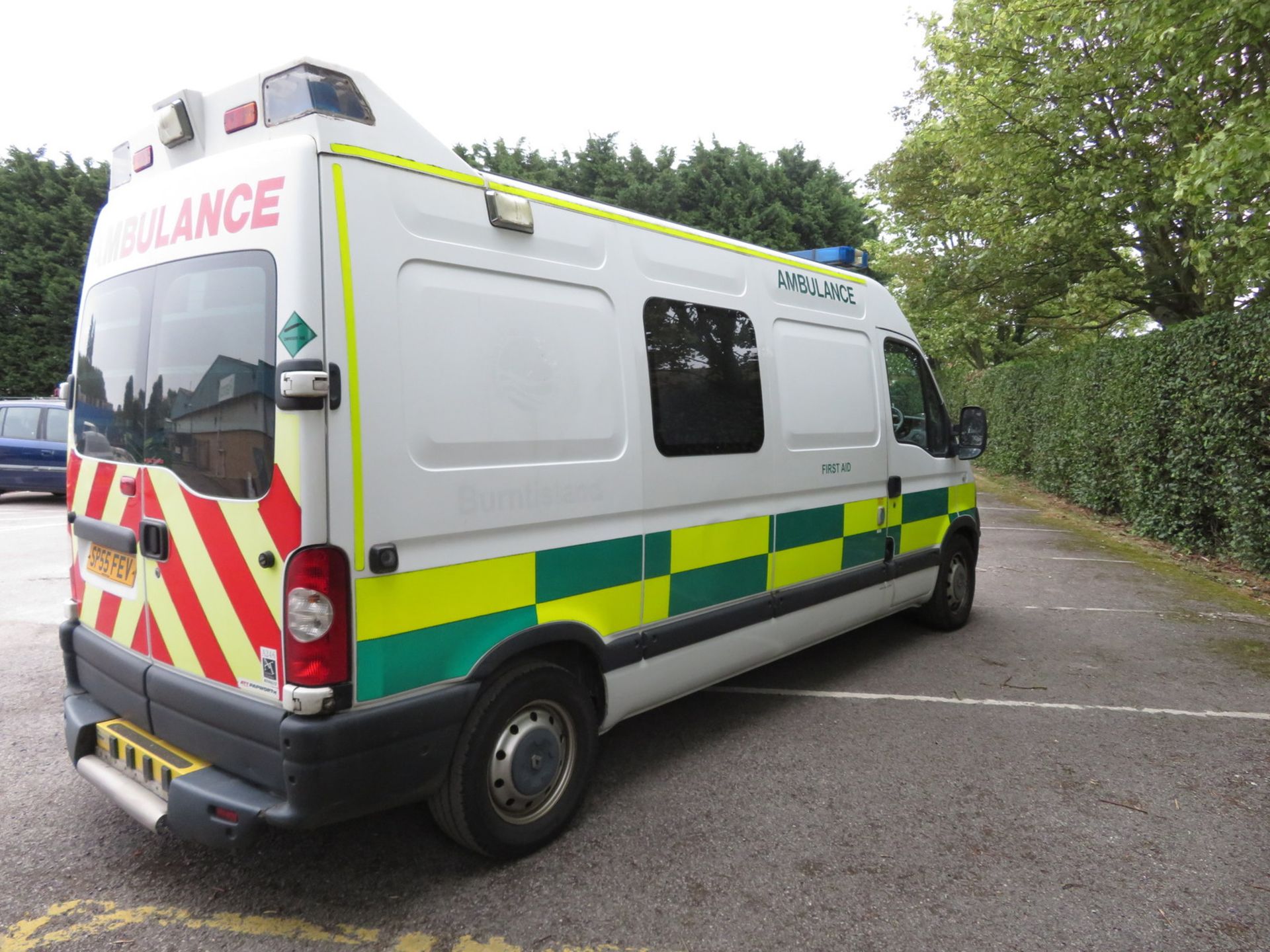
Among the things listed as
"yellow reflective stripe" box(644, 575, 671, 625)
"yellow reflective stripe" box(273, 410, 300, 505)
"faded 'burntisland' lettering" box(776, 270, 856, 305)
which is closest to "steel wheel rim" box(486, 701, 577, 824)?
"yellow reflective stripe" box(644, 575, 671, 625)

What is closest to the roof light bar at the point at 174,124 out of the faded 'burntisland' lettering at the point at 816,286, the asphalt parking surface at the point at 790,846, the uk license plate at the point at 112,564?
the uk license plate at the point at 112,564

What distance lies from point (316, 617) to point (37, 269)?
2670cm

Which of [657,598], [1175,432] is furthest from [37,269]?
[1175,432]

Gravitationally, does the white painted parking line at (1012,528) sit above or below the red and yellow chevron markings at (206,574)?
below

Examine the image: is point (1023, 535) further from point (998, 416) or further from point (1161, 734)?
point (998, 416)

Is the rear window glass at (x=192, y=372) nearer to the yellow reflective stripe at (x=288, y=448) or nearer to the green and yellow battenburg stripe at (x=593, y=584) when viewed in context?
the yellow reflective stripe at (x=288, y=448)

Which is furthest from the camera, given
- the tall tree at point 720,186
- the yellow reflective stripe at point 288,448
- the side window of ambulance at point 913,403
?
the tall tree at point 720,186

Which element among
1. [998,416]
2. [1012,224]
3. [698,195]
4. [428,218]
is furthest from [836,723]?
[698,195]

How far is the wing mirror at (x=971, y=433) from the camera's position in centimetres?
549

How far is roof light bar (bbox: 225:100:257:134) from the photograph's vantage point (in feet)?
8.46

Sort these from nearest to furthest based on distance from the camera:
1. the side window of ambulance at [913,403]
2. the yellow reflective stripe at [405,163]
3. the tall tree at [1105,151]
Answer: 1. the yellow reflective stripe at [405,163]
2. the side window of ambulance at [913,403]
3. the tall tree at [1105,151]

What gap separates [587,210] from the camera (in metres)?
3.21

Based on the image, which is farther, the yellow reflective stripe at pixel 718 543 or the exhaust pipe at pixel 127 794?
the yellow reflective stripe at pixel 718 543

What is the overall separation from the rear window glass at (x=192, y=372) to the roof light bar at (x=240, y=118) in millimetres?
409
